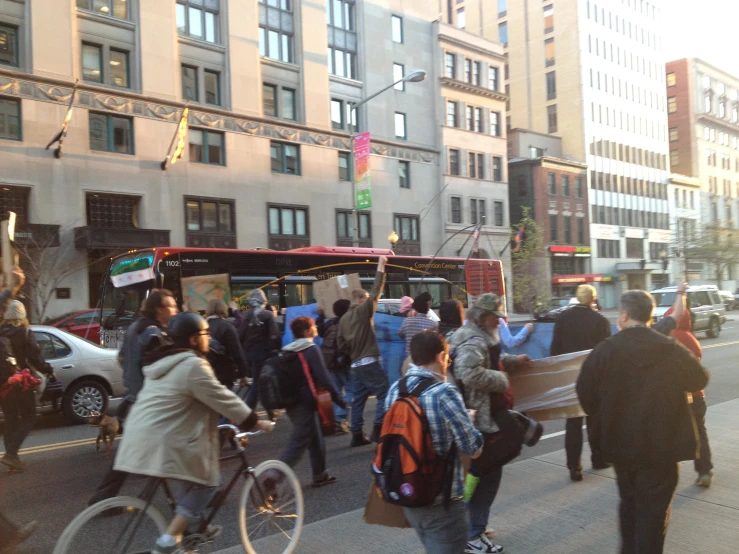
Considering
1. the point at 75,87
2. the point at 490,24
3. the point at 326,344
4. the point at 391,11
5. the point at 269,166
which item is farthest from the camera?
the point at 490,24

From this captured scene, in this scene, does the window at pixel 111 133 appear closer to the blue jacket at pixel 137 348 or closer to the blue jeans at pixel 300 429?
the blue jacket at pixel 137 348

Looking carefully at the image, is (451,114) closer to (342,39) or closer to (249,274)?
(342,39)

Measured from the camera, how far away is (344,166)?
3456 cm

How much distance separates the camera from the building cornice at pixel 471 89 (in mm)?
40750

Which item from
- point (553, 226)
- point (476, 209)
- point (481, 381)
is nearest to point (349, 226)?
point (476, 209)

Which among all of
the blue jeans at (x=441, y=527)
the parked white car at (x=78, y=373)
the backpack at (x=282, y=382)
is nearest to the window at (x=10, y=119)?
the parked white car at (x=78, y=373)

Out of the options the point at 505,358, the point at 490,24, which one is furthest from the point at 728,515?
the point at 490,24

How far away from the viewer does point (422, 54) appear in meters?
39.8

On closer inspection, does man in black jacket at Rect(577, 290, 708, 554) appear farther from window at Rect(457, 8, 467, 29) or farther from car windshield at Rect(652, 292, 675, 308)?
window at Rect(457, 8, 467, 29)

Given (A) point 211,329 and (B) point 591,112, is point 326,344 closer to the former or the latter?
(A) point 211,329

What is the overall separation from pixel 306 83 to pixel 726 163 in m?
68.0

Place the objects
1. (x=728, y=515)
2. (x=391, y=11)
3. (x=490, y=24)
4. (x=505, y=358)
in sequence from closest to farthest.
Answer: (x=728, y=515) → (x=505, y=358) → (x=391, y=11) → (x=490, y=24)

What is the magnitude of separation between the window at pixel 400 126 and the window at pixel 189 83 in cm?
1284

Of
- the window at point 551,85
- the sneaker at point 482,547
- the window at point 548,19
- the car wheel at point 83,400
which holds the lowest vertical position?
the sneaker at point 482,547
